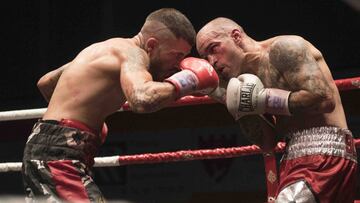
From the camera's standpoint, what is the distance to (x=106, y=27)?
6070 mm

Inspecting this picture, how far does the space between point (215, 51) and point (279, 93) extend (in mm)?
349

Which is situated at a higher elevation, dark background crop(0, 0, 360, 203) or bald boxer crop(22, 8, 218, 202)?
bald boxer crop(22, 8, 218, 202)

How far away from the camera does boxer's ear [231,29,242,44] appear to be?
2.09 metres

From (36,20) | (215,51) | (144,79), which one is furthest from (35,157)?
(36,20)

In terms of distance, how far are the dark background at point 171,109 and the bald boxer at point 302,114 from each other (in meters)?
2.88

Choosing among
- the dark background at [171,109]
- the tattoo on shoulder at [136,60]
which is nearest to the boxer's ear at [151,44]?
the tattoo on shoulder at [136,60]

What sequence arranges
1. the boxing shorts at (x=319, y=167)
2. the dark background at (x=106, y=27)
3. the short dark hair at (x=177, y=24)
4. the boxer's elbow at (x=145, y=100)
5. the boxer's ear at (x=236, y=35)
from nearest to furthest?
the boxer's elbow at (x=145, y=100) → the boxing shorts at (x=319, y=167) → the short dark hair at (x=177, y=24) → the boxer's ear at (x=236, y=35) → the dark background at (x=106, y=27)

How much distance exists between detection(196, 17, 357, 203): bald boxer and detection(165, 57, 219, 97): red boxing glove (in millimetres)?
119

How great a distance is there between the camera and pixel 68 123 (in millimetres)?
A: 1803

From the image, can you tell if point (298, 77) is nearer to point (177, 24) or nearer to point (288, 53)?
point (288, 53)

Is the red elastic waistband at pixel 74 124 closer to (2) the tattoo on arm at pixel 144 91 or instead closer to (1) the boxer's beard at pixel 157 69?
(2) the tattoo on arm at pixel 144 91

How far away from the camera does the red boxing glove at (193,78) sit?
1710mm

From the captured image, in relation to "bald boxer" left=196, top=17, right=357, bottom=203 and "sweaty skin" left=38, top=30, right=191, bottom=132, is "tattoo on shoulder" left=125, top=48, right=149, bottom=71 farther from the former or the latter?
"bald boxer" left=196, top=17, right=357, bottom=203

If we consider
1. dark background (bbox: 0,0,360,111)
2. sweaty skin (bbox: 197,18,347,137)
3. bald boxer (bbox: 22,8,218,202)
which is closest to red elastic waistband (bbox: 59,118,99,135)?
bald boxer (bbox: 22,8,218,202)
